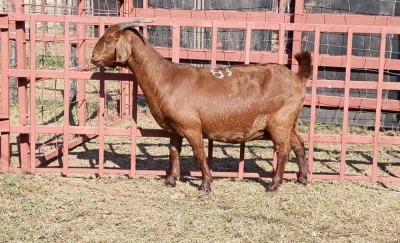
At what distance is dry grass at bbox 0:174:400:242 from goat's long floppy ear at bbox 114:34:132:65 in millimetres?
1501

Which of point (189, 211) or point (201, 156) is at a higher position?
point (201, 156)

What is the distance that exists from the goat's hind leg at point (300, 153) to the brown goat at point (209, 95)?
1.09 feet

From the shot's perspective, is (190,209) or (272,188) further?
(272,188)

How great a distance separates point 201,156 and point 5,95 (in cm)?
252

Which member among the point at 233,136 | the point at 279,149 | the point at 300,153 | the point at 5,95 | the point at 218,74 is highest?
the point at 218,74

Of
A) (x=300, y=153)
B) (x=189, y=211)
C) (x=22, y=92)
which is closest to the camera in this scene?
(x=189, y=211)

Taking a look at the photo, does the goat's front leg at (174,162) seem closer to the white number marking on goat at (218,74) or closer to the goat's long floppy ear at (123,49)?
the white number marking on goat at (218,74)

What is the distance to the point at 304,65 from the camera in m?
6.73

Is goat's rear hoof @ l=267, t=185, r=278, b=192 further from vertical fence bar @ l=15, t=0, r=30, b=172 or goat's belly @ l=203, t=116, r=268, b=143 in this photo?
vertical fence bar @ l=15, t=0, r=30, b=172

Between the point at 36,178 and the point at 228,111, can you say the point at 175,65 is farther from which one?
the point at 36,178

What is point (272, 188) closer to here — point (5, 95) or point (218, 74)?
point (218, 74)

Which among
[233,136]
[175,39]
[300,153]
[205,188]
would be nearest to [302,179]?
[300,153]

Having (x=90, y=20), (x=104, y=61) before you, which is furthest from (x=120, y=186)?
(x=90, y=20)

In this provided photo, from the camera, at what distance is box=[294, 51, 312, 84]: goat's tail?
6.68m
